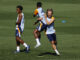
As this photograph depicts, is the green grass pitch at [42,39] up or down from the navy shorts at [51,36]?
down

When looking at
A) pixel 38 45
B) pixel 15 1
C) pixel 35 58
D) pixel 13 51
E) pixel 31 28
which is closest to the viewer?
pixel 35 58

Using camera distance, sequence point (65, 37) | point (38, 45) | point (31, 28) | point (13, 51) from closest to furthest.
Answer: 1. point (13, 51)
2. point (38, 45)
3. point (65, 37)
4. point (31, 28)

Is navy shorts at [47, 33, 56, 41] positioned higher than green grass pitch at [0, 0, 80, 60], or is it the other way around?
navy shorts at [47, 33, 56, 41]

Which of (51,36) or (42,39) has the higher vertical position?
(51,36)

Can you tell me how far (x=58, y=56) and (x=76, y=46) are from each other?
313cm

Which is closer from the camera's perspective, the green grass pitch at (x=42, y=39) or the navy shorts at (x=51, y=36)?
the navy shorts at (x=51, y=36)

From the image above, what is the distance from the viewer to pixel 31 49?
682 inches

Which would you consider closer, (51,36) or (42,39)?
(51,36)

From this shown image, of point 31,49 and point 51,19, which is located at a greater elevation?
point 51,19

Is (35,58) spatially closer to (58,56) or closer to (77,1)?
(58,56)

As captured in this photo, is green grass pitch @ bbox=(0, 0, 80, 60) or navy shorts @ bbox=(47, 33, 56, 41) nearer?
navy shorts @ bbox=(47, 33, 56, 41)

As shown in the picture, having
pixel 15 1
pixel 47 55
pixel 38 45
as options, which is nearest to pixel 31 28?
pixel 38 45

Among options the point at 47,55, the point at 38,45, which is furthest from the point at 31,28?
the point at 47,55

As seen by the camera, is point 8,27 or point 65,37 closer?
point 65,37
